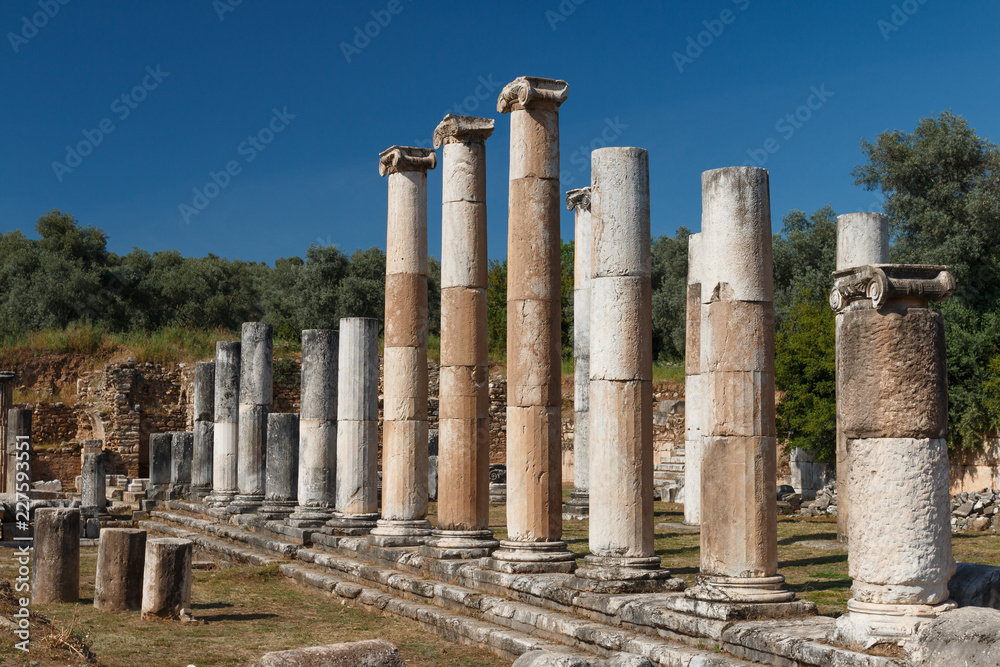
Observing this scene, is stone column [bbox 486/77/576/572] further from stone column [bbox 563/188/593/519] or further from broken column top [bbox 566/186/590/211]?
broken column top [bbox 566/186/590/211]

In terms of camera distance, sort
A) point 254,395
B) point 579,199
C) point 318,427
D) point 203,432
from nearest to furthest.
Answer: point 318,427
point 579,199
point 254,395
point 203,432

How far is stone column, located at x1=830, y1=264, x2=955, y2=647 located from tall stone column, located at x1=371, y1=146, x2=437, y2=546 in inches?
317

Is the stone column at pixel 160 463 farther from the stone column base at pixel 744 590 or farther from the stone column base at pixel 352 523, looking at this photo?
the stone column base at pixel 744 590

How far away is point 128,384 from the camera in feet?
111

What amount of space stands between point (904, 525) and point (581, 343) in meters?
13.6

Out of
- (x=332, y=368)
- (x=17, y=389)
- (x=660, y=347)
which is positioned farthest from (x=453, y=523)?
(x=660, y=347)

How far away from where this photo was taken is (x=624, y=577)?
32.5 ft

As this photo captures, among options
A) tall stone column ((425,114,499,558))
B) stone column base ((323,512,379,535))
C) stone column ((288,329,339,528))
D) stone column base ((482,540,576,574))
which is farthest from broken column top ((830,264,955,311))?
stone column ((288,329,339,528))

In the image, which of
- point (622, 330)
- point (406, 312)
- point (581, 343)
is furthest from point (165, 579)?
point (581, 343)

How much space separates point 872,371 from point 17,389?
3326cm

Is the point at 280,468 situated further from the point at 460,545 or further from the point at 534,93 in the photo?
the point at 534,93

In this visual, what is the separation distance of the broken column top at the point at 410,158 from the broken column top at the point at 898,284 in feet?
28.2

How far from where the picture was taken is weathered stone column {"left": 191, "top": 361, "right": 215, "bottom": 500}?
2402cm

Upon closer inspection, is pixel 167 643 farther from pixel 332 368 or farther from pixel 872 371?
pixel 332 368
